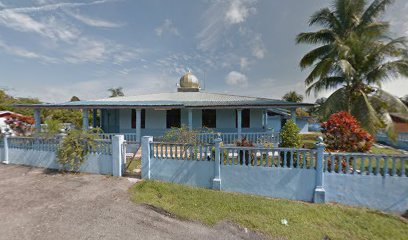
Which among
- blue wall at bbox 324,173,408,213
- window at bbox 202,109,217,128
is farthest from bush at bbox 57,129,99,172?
window at bbox 202,109,217,128

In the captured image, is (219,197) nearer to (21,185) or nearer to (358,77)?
(21,185)

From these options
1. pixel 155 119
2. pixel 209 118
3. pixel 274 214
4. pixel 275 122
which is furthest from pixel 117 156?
pixel 275 122

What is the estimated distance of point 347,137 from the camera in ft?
22.6

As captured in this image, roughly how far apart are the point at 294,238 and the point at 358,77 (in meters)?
11.4

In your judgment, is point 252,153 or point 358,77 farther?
point 358,77

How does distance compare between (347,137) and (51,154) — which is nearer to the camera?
(347,137)

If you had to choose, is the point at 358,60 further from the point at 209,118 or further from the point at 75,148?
the point at 75,148

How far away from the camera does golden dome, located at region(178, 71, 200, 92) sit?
18.3 metres

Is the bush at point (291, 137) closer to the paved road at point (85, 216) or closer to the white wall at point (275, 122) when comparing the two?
the paved road at point (85, 216)

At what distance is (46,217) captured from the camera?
173 inches

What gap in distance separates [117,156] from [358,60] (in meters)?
13.3

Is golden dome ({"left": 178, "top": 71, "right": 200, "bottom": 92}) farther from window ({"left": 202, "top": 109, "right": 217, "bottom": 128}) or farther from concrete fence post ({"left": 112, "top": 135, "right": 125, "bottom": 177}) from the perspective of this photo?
concrete fence post ({"left": 112, "top": 135, "right": 125, "bottom": 177})

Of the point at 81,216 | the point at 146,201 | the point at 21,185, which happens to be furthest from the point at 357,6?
the point at 21,185

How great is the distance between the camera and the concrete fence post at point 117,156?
6.49 meters
